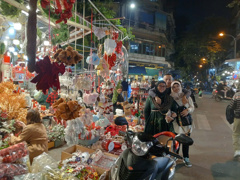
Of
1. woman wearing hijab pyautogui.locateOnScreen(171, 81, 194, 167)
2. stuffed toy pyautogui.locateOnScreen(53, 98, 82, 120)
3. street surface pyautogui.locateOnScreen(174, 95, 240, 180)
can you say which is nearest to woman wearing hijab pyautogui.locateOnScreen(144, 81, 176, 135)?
woman wearing hijab pyautogui.locateOnScreen(171, 81, 194, 167)

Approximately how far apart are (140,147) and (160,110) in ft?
5.79

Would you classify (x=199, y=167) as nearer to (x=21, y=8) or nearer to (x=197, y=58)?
(x=21, y=8)

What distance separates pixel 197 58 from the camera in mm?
30234

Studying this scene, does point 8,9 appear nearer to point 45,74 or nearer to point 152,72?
point 45,74

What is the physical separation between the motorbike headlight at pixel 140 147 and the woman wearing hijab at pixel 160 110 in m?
1.71

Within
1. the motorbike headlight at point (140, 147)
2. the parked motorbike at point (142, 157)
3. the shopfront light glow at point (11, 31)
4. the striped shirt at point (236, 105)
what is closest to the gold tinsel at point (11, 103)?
the shopfront light glow at point (11, 31)

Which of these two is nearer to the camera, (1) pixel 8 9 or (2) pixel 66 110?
(2) pixel 66 110

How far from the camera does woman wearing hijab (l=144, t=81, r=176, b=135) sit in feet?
12.2

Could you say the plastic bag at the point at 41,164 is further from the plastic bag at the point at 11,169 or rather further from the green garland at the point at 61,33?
the green garland at the point at 61,33

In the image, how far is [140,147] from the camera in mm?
2090

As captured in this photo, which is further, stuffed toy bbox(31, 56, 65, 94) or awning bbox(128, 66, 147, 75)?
awning bbox(128, 66, 147, 75)

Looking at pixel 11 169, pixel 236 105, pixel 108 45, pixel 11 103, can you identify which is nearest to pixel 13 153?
pixel 11 169

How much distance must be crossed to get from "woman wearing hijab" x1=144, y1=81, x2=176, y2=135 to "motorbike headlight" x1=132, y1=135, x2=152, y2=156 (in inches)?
67.5

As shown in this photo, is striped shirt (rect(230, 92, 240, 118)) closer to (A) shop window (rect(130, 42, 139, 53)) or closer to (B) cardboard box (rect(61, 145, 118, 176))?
(B) cardboard box (rect(61, 145, 118, 176))
